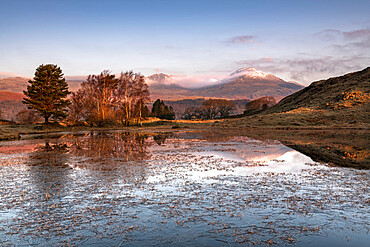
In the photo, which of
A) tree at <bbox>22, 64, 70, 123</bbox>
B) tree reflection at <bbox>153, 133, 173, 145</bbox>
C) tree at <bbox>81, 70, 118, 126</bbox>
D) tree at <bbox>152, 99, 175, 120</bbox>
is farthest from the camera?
tree at <bbox>152, 99, 175, 120</bbox>

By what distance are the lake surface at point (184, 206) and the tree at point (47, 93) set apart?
4888 centimetres

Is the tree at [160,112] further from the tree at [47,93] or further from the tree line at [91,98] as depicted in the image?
the tree at [47,93]

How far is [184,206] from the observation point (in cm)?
909

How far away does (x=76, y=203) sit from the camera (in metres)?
9.50

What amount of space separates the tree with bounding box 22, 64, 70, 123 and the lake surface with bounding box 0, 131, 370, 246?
160ft

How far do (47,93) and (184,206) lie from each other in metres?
60.7

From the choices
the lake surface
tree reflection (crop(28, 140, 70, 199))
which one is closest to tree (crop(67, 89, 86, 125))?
tree reflection (crop(28, 140, 70, 199))

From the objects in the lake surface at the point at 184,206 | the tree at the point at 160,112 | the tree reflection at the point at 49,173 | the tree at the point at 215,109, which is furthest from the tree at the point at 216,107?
the lake surface at the point at 184,206

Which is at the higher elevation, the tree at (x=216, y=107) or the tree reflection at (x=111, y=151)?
the tree at (x=216, y=107)

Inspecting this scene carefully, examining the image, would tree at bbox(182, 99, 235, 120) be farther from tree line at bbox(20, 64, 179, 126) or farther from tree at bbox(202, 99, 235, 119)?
tree line at bbox(20, 64, 179, 126)

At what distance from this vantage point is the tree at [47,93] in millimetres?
59406

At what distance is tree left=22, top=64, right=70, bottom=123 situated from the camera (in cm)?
5941

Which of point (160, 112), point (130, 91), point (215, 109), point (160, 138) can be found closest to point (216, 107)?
point (215, 109)

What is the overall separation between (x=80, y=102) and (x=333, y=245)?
233 feet
